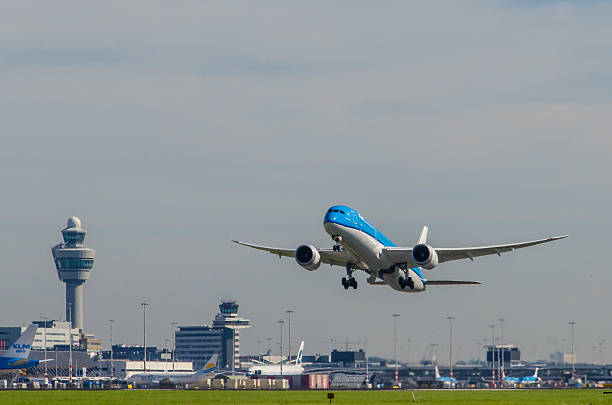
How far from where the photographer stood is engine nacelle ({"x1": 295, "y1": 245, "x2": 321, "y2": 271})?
91.6 m

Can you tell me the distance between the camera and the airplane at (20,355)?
598 feet

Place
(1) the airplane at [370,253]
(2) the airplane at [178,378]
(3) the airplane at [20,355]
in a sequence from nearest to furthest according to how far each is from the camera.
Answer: (1) the airplane at [370,253] → (2) the airplane at [178,378] → (3) the airplane at [20,355]

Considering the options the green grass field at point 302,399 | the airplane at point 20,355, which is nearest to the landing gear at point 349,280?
the green grass field at point 302,399

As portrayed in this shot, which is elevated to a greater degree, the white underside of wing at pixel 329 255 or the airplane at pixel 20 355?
the white underside of wing at pixel 329 255

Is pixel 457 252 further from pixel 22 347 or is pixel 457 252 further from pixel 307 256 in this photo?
pixel 22 347

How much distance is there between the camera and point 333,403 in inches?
3597

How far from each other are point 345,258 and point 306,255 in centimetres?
446

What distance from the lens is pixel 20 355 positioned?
18775 cm

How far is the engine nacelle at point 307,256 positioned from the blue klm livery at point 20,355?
10754cm

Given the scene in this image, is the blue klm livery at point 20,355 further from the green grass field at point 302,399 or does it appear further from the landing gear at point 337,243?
the landing gear at point 337,243

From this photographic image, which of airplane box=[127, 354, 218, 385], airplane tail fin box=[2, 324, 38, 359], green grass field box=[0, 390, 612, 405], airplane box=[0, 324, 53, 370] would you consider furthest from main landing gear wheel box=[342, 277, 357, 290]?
airplane tail fin box=[2, 324, 38, 359]

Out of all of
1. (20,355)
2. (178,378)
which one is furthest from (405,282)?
(20,355)

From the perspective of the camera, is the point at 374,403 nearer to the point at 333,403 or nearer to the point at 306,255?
the point at 333,403

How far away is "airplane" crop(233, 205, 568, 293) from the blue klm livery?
99.9m
